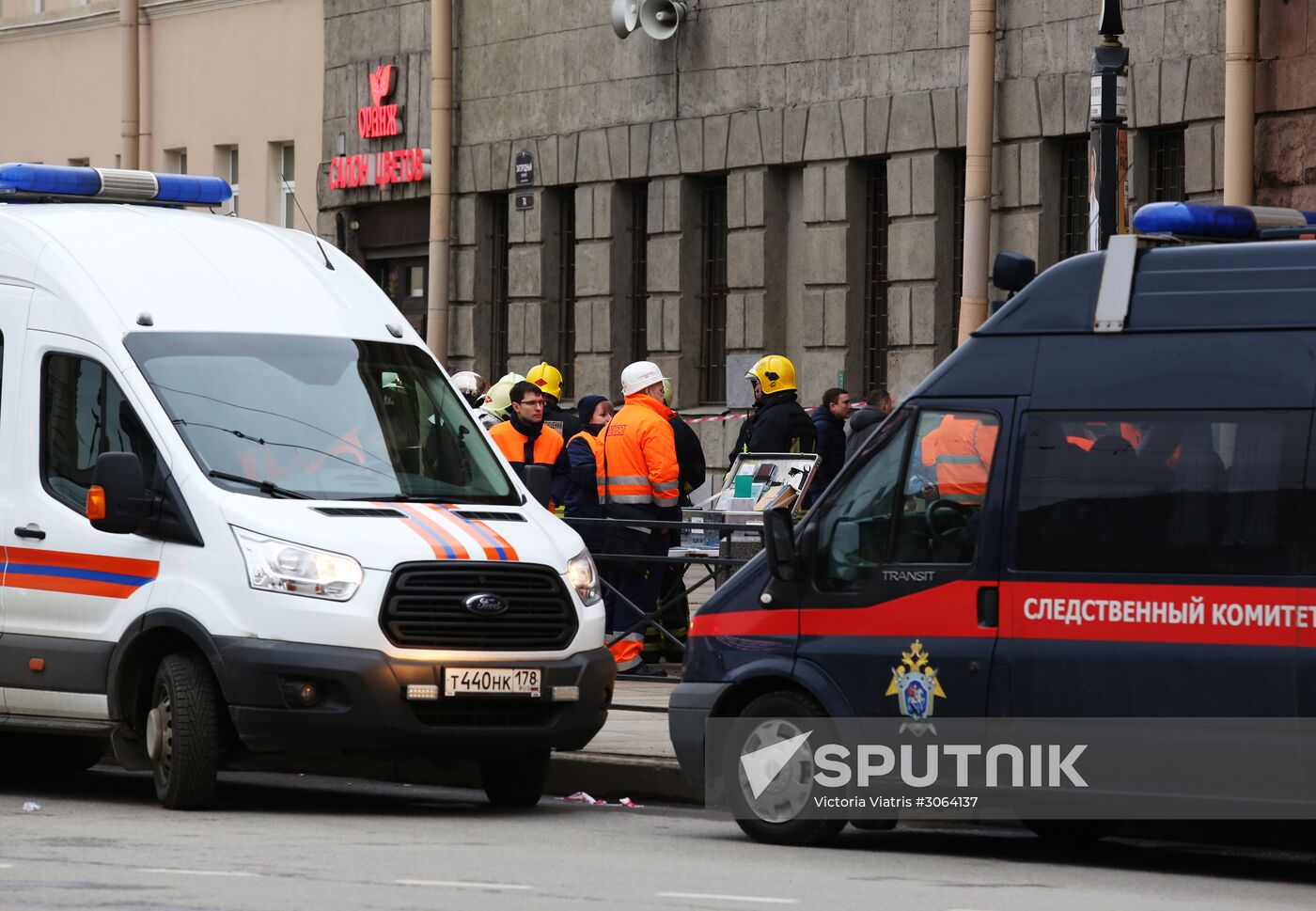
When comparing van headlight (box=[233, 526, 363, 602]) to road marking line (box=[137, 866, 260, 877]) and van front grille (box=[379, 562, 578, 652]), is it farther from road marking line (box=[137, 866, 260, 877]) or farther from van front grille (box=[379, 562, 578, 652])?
road marking line (box=[137, 866, 260, 877])

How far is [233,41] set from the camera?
35.8 meters

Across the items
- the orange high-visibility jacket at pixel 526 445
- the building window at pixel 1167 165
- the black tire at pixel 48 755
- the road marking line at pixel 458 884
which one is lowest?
the black tire at pixel 48 755

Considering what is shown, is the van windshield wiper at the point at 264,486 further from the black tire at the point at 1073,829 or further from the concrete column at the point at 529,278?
the concrete column at the point at 529,278

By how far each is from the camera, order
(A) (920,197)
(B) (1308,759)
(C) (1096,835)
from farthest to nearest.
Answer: (A) (920,197)
(C) (1096,835)
(B) (1308,759)

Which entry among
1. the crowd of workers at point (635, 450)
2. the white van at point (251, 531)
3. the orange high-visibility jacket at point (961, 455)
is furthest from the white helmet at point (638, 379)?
the orange high-visibility jacket at point (961, 455)

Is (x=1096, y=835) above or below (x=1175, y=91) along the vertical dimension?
below

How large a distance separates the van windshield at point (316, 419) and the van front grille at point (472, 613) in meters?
0.63

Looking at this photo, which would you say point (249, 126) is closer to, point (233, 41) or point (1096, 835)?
point (233, 41)

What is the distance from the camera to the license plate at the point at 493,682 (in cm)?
1119

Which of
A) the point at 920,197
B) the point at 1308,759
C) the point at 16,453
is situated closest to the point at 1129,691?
the point at 1308,759

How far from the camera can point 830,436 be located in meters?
19.7

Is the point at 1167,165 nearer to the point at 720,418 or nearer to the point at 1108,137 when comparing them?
the point at 720,418

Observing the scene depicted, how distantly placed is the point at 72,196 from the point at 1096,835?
567 centimetres

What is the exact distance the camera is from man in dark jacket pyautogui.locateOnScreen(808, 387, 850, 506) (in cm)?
1872
